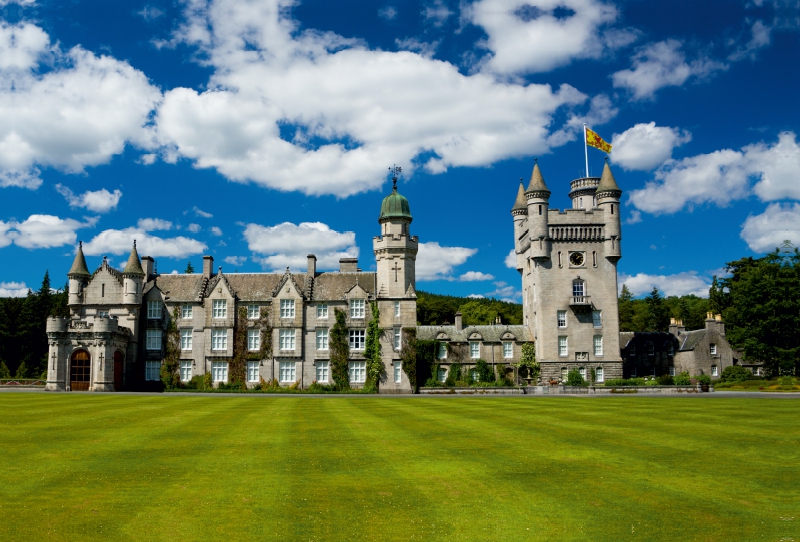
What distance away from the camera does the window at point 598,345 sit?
6538 centimetres

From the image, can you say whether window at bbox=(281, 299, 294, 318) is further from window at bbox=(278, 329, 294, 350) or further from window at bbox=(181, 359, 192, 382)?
window at bbox=(181, 359, 192, 382)

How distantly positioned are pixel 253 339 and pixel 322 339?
6865 mm

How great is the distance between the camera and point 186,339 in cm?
6216

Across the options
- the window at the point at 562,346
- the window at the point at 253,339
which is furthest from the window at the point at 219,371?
the window at the point at 562,346

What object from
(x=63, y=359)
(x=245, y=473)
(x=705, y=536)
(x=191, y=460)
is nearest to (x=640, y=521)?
(x=705, y=536)

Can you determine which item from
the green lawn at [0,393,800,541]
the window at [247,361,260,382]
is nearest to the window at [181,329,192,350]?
the window at [247,361,260,382]

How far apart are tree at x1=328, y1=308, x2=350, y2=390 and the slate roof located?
9655mm

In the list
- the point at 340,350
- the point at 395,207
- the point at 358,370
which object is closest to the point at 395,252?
the point at 395,207

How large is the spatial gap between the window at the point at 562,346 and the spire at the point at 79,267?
48.6 m

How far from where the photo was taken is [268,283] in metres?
63.9

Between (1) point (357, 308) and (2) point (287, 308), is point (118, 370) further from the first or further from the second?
(1) point (357, 308)

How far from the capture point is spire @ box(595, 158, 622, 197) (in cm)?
6656

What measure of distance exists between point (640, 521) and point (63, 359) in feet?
184

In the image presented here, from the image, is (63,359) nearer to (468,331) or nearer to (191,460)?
(468,331)
